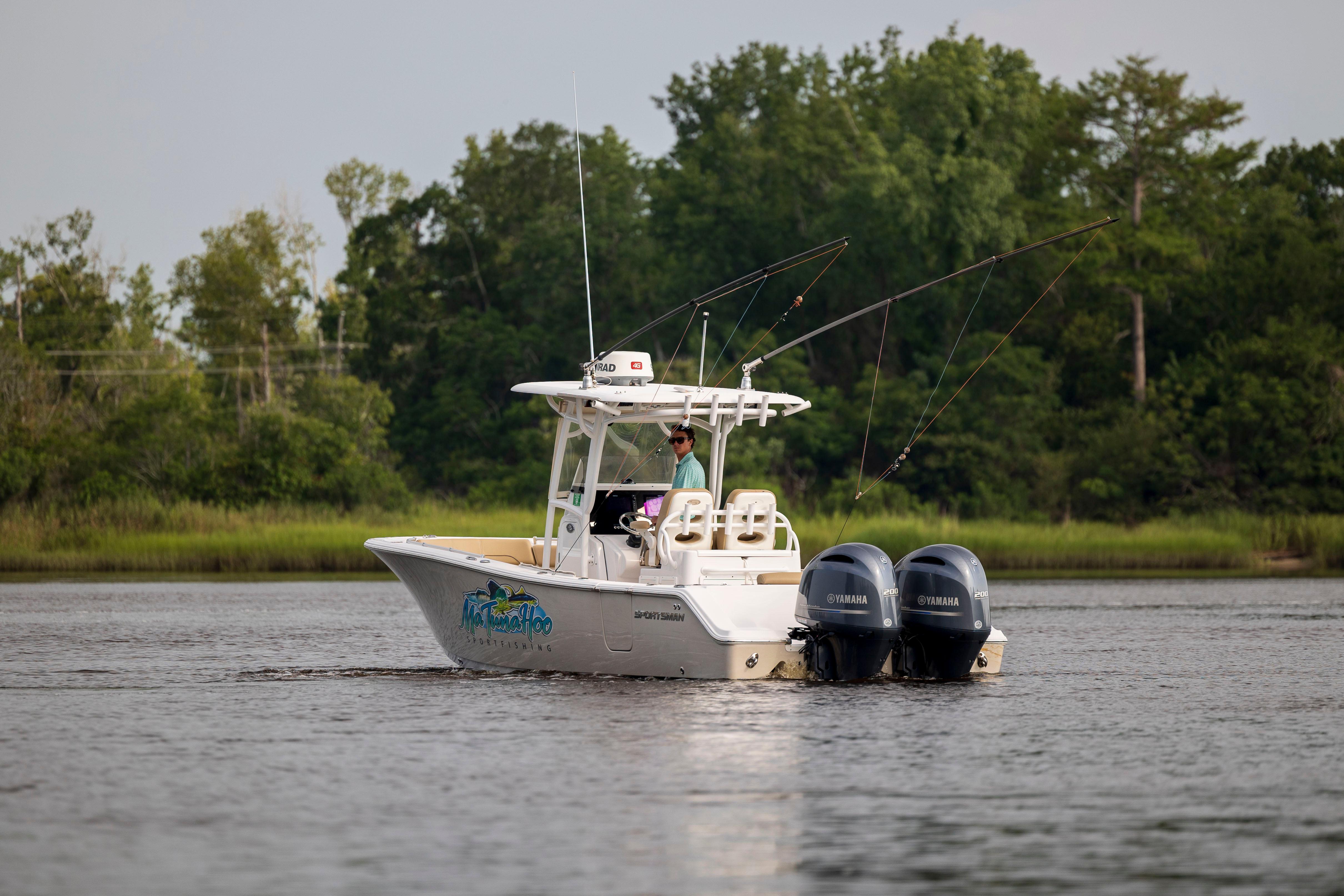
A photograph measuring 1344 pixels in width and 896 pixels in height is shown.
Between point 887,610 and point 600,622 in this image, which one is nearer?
point 887,610

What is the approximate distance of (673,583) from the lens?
12.9m

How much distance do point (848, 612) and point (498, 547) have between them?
449 centimetres

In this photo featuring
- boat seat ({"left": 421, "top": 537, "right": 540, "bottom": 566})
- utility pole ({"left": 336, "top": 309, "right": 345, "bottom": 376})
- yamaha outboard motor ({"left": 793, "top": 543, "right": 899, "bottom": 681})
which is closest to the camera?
yamaha outboard motor ({"left": 793, "top": 543, "right": 899, "bottom": 681})

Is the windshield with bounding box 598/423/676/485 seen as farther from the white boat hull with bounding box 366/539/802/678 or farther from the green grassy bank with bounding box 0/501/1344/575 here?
the green grassy bank with bounding box 0/501/1344/575

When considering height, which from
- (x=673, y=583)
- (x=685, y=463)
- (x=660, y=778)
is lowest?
(x=660, y=778)

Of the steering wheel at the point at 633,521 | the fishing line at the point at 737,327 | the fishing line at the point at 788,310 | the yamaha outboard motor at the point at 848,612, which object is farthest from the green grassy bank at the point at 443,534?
the yamaha outboard motor at the point at 848,612

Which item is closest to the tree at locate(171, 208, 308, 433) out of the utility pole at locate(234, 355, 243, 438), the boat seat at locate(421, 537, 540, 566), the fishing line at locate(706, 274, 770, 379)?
the utility pole at locate(234, 355, 243, 438)

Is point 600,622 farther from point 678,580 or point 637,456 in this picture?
point 637,456

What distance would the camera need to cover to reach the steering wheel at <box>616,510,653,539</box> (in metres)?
13.3

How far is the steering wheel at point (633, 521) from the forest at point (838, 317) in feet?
84.2

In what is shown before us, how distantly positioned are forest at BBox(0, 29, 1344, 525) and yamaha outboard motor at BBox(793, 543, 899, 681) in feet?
87.8

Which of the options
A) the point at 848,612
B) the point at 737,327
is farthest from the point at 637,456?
the point at 737,327

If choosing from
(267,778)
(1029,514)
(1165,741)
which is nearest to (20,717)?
(267,778)

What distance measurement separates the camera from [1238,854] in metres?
7.77
